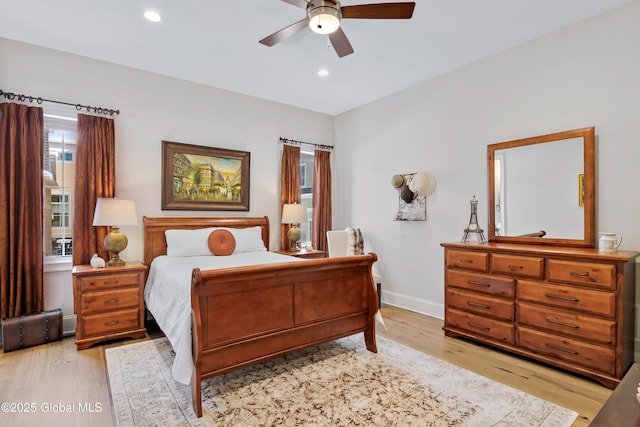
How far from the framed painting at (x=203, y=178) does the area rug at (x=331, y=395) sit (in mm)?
1900

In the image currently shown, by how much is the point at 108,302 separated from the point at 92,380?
83 centimetres

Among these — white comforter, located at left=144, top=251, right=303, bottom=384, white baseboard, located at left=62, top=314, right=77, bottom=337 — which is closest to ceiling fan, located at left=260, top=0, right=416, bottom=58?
white comforter, located at left=144, top=251, right=303, bottom=384

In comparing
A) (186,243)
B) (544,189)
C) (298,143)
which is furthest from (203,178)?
(544,189)

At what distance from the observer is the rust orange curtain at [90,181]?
3465 millimetres

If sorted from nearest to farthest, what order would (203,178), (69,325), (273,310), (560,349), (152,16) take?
(273,310) → (560,349) → (152,16) → (69,325) → (203,178)

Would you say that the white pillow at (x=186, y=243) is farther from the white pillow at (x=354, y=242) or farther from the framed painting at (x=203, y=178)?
the white pillow at (x=354, y=242)

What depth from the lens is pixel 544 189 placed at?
3.19 meters

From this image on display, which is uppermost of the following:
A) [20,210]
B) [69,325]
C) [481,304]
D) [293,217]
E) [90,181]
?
[90,181]

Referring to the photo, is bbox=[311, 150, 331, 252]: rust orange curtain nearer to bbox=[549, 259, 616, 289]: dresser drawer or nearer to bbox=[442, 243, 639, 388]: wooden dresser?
bbox=[442, 243, 639, 388]: wooden dresser

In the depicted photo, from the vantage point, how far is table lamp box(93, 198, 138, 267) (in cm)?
328

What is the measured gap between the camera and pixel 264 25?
2959mm

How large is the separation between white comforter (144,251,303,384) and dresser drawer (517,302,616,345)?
2438 millimetres

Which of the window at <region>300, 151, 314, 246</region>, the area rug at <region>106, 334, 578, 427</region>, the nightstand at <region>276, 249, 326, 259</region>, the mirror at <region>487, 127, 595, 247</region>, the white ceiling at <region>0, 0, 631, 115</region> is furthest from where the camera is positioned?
the window at <region>300, 151, 314, 246</region>

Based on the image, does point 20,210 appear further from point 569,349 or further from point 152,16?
point 569,349
